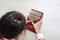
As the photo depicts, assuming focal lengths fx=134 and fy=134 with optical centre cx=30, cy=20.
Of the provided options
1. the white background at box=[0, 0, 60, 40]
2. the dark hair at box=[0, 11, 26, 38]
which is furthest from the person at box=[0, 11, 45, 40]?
the white background at box=[0, 0, 60, 40]

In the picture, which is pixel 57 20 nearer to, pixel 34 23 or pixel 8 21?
pixel 34 23

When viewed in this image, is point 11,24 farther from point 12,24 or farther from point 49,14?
point 49,14

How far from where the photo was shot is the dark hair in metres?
0.79

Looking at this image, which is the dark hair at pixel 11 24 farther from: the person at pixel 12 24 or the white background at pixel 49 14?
the white background at pixel 49 14

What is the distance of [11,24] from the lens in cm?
79

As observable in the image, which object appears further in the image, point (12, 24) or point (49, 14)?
point (49, 14)

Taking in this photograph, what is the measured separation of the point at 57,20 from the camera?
114cm

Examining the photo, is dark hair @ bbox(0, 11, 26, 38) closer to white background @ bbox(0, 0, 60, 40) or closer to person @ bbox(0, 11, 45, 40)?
person @ bbox(0, 11, 45, 40)

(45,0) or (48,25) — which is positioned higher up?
(45,0)

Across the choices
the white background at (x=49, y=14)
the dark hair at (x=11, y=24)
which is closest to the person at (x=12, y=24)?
the dark hair at (x=11, y=24)

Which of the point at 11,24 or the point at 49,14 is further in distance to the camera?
the point at 49,14

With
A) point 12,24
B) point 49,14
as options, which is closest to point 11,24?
point 12,24

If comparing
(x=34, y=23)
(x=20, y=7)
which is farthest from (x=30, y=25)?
(x=20, y=7)

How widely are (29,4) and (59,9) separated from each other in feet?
0.89
